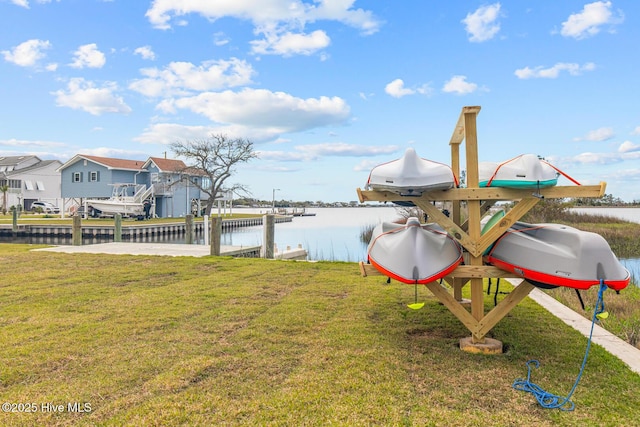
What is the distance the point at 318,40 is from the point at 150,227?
51.7ft

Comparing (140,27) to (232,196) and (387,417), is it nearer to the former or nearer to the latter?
(387,417)

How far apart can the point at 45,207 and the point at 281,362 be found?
145 feet

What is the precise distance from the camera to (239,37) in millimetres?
11305

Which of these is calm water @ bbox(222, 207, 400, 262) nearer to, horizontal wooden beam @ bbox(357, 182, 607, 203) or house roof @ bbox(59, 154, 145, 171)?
horizontal wooden beam @ bbox(357, 182, 607, 203)

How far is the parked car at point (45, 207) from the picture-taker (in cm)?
3797

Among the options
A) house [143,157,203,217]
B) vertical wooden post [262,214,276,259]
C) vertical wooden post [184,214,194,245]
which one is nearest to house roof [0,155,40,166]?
house [143,157,203,217]

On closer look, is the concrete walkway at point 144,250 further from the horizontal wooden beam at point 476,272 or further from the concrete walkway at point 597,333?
the horizontal wooden beam at point 476,272

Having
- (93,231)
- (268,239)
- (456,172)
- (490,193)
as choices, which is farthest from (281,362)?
(93,231)

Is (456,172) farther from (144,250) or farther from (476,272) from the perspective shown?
(144,250)

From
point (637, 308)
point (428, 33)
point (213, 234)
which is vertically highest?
point (428, 33)

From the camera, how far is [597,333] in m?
3.93

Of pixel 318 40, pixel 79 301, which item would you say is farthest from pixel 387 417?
pixel 318 40

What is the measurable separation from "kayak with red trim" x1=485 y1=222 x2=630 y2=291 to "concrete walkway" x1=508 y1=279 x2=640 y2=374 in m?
0.80

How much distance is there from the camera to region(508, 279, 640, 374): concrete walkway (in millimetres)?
3259
